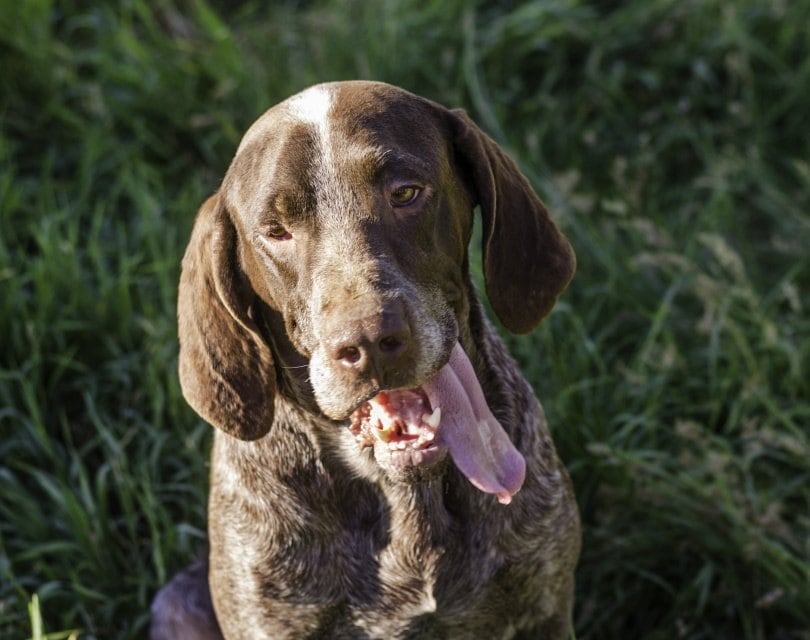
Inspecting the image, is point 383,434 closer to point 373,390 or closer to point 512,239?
point 373,390

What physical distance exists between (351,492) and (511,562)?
0.46 metres

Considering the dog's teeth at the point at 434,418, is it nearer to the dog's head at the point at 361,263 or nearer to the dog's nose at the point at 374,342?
the dog's head at the point at 361,263

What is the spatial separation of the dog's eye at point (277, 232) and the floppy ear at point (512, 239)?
1.70 ft

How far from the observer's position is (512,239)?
11.1 ft

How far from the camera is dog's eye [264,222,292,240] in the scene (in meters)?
3.14

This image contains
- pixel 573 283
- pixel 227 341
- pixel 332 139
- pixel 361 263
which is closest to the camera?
pixel 361 263

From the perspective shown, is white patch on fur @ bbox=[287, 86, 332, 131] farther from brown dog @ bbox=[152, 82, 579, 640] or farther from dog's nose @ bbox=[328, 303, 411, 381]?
dog's nose @ bbox=[328, 303, 411, 381]

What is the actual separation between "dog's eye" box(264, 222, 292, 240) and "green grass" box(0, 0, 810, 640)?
1.23 meters

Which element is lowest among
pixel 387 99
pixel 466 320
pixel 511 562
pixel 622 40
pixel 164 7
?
pixel 511 562

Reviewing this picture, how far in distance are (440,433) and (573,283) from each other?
2156 mm

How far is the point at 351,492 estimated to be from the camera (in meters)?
3.46

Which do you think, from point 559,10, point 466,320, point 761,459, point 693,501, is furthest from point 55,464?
point 559,10

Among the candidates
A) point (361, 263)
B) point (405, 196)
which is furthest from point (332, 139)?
point (361, 263)

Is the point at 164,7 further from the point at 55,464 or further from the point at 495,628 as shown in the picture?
the point at 495,628
